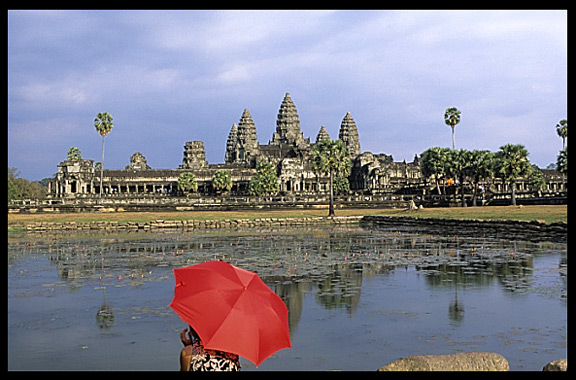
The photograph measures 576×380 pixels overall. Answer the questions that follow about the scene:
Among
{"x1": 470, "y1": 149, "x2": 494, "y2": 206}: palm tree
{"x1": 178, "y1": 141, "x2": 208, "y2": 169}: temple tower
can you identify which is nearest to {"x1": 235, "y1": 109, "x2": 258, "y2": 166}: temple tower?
{"x1": 178, "y1": 141, "x2": 208, "y2": 169}: temple tower

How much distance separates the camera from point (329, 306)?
11875 millimetres

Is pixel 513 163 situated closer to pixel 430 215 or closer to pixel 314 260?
pixel 430 215

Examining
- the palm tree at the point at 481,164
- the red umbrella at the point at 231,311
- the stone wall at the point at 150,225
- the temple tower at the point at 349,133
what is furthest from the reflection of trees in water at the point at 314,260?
the temple tower at the point at 349,133

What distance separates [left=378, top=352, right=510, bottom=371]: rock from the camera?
6277 mm

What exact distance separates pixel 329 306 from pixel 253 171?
420ft

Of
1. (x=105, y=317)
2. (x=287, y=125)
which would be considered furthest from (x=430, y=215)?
(x=287, y=125)

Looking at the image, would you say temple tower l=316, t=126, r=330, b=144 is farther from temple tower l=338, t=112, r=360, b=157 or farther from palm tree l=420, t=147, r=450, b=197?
palm tree l=420, t=147, r=450, b=197

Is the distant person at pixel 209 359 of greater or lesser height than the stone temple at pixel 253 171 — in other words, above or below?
below

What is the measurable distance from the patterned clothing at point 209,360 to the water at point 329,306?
309cm

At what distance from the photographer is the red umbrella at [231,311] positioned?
196 inches

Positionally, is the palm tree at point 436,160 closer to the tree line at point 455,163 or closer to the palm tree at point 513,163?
the tree line at point 455,163
